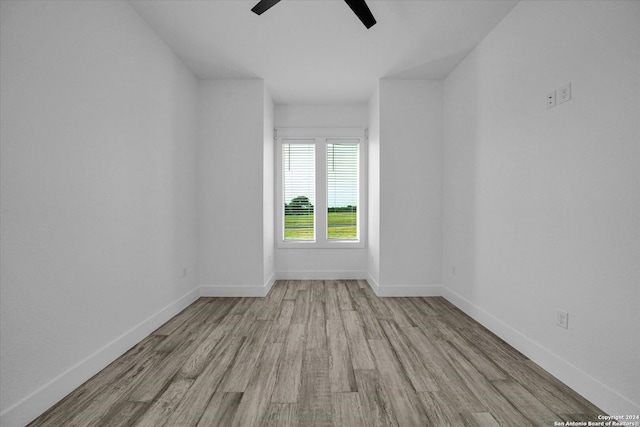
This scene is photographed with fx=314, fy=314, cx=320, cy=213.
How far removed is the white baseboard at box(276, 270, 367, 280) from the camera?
4852 mm

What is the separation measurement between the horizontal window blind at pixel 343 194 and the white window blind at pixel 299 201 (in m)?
0.28

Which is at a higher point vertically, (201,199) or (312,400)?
(201,199)

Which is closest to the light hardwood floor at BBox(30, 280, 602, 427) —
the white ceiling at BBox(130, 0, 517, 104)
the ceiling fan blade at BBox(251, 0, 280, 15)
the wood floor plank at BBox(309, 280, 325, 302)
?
the wood floor plank at BBox(309, 280, 325, 302)

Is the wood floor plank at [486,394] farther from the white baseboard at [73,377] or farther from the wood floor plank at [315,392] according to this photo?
the white baseboard at [73,377]

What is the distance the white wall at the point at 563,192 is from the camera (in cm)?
163

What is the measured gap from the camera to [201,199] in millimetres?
3961

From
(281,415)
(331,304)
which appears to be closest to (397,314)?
(331,304)

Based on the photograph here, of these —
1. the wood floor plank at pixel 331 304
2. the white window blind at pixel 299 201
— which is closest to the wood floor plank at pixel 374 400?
the wood floor plank at pixel 331 304

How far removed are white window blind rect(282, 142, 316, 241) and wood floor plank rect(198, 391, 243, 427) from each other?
322cm

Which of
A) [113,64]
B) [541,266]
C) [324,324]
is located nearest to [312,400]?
[324,324]

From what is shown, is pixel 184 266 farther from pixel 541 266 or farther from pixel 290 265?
pixel 541 266

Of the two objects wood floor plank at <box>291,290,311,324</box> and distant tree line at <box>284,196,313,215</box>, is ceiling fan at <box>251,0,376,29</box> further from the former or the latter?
distant tree line at <box>284,196,313,215</box>

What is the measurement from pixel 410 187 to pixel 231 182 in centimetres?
227

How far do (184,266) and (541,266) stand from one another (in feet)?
11.0
